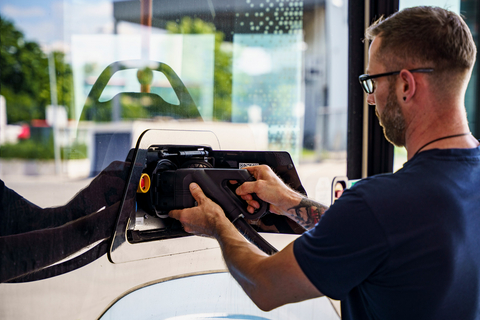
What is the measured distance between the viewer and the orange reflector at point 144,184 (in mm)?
1251

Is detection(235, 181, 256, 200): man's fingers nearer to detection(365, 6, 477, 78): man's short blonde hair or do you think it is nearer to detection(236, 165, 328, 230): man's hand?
detection(236, 165, 328, 230): man's hand

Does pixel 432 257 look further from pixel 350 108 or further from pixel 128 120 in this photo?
pixel 350 108

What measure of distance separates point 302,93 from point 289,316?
850 millimetres

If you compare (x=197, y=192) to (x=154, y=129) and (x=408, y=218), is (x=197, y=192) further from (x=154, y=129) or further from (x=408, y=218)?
(x=408, y=218)

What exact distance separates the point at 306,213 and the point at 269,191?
15 centimetres

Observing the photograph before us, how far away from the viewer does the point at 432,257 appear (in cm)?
86

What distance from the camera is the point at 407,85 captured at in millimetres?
998

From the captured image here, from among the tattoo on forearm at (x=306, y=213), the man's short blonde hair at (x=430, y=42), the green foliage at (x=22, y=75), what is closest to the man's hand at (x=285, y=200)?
the tattoo on forearm at (x=306, y=213)

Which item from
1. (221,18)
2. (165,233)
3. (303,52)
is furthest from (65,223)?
(303,52)

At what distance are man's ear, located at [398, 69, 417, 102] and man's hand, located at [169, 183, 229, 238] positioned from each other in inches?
21.3

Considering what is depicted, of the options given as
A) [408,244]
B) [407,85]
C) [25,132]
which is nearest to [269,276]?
[408,244]

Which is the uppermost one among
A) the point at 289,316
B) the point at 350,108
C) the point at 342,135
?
the point at 350,108

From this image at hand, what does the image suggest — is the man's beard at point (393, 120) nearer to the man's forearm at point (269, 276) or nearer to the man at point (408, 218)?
the man at point (408, 218)

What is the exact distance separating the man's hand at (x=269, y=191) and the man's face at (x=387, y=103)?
39cm
